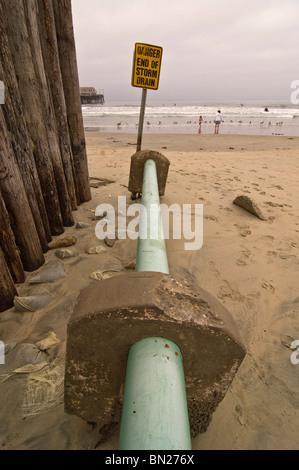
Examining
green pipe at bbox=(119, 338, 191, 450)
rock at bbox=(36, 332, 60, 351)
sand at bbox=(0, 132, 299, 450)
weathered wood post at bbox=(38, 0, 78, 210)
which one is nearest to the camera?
green pipe at bbox=(119, 338, 191, 450)

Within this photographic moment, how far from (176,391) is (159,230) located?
102 centimetres

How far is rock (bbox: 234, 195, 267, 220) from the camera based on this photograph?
337 centimetres

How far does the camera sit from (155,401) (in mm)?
629

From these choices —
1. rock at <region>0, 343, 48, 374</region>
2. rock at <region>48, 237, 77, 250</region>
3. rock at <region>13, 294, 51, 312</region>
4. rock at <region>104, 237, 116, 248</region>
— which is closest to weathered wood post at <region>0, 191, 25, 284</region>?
rock at <region>13, 294, 51, 312</region>

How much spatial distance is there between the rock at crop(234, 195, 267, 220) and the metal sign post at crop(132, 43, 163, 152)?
2.15 meters


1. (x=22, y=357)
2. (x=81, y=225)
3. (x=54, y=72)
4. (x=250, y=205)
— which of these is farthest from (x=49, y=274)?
(x=250, y=205)

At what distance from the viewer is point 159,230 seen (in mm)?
1579

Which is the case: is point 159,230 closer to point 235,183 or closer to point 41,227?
point 41,227

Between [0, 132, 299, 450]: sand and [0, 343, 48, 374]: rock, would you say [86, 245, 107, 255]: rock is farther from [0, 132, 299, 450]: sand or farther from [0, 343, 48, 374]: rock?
[0, 343, 48, 374]: rock

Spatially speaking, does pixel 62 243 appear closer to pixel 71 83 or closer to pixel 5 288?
pixel 5 288

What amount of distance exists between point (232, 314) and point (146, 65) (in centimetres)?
360

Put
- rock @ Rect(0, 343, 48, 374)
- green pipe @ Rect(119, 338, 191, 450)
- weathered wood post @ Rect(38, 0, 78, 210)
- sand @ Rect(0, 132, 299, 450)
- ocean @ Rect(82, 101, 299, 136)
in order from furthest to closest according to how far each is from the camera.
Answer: ocean @ Rect(82, 101, 299, 136), weathered wood post @ Rect(38, 0, 78, 210), rock @ Rect(0, 343, 48, 374), sand @ Rect(0, 132, 299, 450), green pipe @ Rect(119, 338, 191, 450)

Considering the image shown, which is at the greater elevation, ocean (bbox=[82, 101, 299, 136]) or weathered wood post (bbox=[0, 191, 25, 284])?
weathered wood post (bbox=[0, 191, 25, 284])

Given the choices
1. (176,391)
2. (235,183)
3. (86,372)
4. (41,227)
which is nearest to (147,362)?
(176,391)
